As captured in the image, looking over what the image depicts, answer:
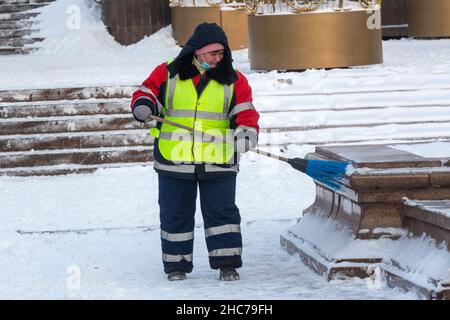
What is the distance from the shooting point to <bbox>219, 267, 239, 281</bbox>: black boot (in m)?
8.80

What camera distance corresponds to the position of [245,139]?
28.8 feet

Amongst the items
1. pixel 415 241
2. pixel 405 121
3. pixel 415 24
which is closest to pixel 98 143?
pixel 405 121

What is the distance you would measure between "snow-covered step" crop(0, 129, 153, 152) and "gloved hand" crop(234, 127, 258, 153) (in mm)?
6296

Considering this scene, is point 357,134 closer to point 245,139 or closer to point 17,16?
point 245,139

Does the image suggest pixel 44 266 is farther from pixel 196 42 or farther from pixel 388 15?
pixel 388 15

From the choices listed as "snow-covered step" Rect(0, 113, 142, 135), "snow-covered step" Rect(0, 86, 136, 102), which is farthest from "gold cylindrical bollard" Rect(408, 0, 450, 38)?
"snow-covered step" Rect(0, 113, 142, 135)

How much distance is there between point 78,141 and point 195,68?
247 inches

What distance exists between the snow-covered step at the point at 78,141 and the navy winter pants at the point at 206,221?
20.0 feet

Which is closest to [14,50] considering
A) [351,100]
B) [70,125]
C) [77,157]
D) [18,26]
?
[18,26]

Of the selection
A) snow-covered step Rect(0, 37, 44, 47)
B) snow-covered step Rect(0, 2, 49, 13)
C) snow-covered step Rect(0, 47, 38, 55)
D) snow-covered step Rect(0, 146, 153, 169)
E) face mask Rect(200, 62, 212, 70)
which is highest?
face mask Rect(200, 62, 212, 70)

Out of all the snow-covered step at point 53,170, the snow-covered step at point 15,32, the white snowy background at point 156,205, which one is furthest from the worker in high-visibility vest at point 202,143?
the snow-covered step at point 15,32

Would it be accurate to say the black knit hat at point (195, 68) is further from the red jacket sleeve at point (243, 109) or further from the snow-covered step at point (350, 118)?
the snow-covered step at point (350, 118)

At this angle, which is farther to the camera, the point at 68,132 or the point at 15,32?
the point at 15,32

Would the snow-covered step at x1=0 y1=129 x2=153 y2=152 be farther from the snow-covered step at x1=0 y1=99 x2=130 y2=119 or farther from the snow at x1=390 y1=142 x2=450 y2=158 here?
the snow at x1=390 y1=142 x2=450 y2=158
